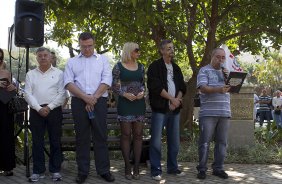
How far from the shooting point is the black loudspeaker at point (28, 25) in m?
6.88

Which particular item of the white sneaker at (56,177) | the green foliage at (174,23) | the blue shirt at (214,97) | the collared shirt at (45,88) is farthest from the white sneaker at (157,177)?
the green foliage at (174,23)

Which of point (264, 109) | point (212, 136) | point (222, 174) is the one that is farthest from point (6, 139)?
point (264, 109)

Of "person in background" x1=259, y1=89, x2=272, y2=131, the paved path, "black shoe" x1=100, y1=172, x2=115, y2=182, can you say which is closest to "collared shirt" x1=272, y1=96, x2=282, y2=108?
"person in background" x1=259, y1=89, x2=272, y2=131

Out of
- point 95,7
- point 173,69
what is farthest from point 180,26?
point 173,69

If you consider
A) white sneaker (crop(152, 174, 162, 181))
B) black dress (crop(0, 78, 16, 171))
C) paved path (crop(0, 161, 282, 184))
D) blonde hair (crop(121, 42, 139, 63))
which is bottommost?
paved path (crop(0, 161, 282, 184))

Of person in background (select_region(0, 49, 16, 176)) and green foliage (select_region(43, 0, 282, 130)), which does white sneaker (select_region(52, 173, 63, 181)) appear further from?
green foliage (select_region(43, 0, 282, 130))

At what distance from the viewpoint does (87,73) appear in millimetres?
6062

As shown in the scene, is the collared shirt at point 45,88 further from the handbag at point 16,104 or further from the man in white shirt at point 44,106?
the handbag at point 16,104

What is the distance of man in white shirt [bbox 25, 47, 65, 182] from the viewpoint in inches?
243

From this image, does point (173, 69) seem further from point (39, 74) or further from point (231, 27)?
point (231, 27)

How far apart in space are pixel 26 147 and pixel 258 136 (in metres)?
6.39

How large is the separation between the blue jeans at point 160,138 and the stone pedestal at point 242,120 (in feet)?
10.3

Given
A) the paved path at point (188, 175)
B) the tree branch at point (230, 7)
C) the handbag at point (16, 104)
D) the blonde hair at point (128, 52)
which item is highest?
the tree branch at point (230, 7)

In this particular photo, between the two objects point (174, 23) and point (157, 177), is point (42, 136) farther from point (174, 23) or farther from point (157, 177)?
point (174, 23)
